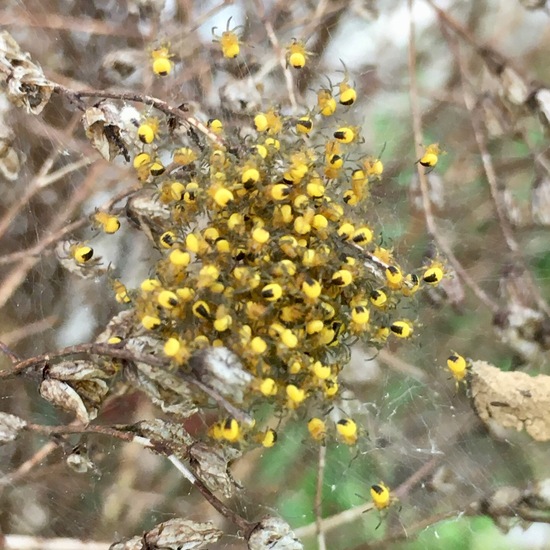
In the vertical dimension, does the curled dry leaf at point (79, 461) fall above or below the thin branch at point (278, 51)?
below

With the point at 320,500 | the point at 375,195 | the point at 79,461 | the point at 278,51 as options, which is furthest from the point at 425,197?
the point at 79,461

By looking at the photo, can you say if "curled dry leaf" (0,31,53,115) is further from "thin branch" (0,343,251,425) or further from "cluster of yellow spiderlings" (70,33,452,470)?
"thin branch" (0,343,251,425)

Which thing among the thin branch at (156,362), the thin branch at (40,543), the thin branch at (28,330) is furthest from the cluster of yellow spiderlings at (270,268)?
the thin branch at (40,543)

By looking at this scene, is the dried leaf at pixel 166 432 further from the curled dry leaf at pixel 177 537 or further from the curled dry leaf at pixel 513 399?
the curled dry leaf at pixel 513 399

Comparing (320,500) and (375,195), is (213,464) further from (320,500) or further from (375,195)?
(375,195)

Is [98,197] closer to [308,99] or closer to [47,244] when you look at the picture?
[47,244]
